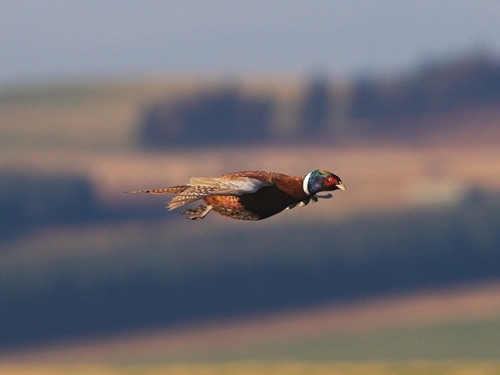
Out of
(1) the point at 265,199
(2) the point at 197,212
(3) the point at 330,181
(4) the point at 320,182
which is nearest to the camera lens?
(3) the point at 330,181

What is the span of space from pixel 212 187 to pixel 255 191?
2.80 ft

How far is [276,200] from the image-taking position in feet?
95.9

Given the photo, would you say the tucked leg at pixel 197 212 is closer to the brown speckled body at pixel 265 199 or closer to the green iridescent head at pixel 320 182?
the brown speckled body at pixel 265 199

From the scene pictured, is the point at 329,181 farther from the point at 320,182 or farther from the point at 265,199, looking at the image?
the point at 265,199

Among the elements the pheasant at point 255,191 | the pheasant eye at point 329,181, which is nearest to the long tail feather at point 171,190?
the pheasant at point 255,191

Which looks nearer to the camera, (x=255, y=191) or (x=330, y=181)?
(x=255, y=191)

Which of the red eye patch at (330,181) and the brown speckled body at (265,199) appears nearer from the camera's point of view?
the red eye patch at (330,181)

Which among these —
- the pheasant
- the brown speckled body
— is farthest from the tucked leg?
the brown speckled body

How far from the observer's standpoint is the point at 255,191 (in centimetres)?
2827

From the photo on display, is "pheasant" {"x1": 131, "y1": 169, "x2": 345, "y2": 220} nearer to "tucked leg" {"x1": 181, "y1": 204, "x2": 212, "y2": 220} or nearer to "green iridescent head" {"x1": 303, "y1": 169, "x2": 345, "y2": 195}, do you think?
"green iridescent head" {"x1": 303, "y1": 169, "x2": 345, "y2": 195}

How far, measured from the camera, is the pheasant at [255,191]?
28.5m

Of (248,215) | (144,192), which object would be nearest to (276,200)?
(248,215)

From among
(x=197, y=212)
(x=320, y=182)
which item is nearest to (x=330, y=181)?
(x=320, y=182)

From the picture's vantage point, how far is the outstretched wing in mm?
28078
